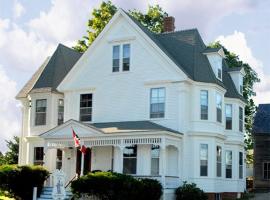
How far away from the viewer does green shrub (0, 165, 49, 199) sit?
3127 cm

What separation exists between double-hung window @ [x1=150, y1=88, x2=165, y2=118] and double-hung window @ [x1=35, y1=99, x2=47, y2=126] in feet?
27.6

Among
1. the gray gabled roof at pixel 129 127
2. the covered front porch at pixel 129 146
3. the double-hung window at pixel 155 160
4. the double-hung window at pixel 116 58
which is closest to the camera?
the covered front porch at pixel 129 146

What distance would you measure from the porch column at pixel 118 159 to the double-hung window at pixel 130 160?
1.99ft

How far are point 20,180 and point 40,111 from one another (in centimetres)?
727

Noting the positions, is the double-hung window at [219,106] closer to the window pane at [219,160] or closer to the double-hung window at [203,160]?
the window pane at [219,160]

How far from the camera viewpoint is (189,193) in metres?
30.5

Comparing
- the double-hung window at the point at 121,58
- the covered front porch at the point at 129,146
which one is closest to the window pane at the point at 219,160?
the covered front porch at the point at 129,146

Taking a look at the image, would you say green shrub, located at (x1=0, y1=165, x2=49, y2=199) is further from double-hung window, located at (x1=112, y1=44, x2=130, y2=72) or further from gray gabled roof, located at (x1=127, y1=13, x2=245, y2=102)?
gray gabled roof, located at (x1=127, y1=13, x2=245, y2=102)

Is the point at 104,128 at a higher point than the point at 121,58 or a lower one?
lower

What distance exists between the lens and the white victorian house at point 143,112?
3216 centimetres

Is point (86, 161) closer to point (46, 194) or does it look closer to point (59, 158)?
point (59, 158)

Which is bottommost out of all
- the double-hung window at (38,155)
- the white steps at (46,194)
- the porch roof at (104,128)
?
the white steps at (46,194)

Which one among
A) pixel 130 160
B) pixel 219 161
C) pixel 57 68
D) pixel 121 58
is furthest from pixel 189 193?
pixel 57 68

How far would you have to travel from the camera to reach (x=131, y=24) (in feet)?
113
